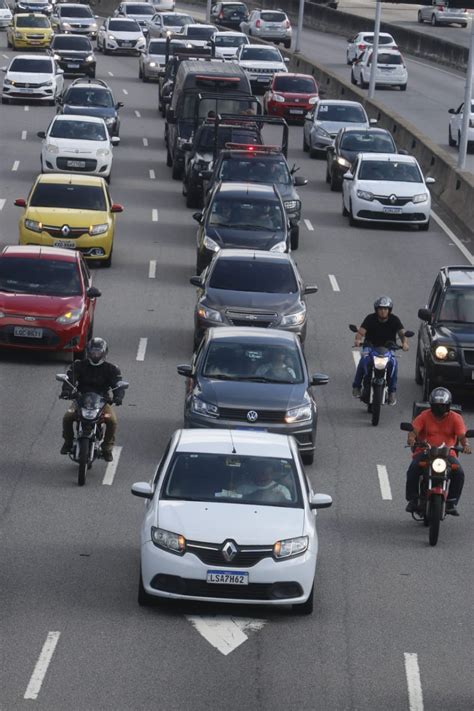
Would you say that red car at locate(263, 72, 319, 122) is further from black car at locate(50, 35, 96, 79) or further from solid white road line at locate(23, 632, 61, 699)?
solid white road line at locate(23, 632, 61, 699)

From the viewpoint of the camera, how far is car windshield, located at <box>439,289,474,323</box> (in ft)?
77.8

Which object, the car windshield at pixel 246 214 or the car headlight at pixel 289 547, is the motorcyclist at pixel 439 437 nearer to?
the car headlight at pixel 289 547

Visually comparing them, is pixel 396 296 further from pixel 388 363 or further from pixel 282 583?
pixel 282 583

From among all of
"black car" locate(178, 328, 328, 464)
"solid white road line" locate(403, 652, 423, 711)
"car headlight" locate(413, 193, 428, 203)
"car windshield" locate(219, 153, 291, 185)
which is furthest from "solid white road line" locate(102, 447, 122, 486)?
A: "car headlight" locate(413, 193, 428, 203)

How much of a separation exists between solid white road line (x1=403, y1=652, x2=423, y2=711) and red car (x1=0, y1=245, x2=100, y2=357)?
1173cm

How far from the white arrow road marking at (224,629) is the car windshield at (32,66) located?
44069mm

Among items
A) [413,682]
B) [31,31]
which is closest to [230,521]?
[413,682]

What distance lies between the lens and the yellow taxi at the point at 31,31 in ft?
241

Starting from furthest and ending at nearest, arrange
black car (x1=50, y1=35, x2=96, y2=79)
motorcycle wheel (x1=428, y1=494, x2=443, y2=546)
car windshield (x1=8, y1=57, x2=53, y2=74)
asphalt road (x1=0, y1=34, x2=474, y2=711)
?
black car (x1=50, y1=35, x2=96, y2=79) < car windshield (x1=8, y1=57, x2=53, y2=74) < motorcycle wheel (x1=428, y1=494, x2=443, y2=546) < asphalt road (x1=0, y1=34, x2=474, y2=711)

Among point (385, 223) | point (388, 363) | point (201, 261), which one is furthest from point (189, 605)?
point (385, 223)

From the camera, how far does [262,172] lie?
1417 inches

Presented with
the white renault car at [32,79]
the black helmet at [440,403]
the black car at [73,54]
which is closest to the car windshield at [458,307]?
the black helmet at [440,403]

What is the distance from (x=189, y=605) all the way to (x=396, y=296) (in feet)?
55.4

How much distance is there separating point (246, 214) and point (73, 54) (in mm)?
35770
